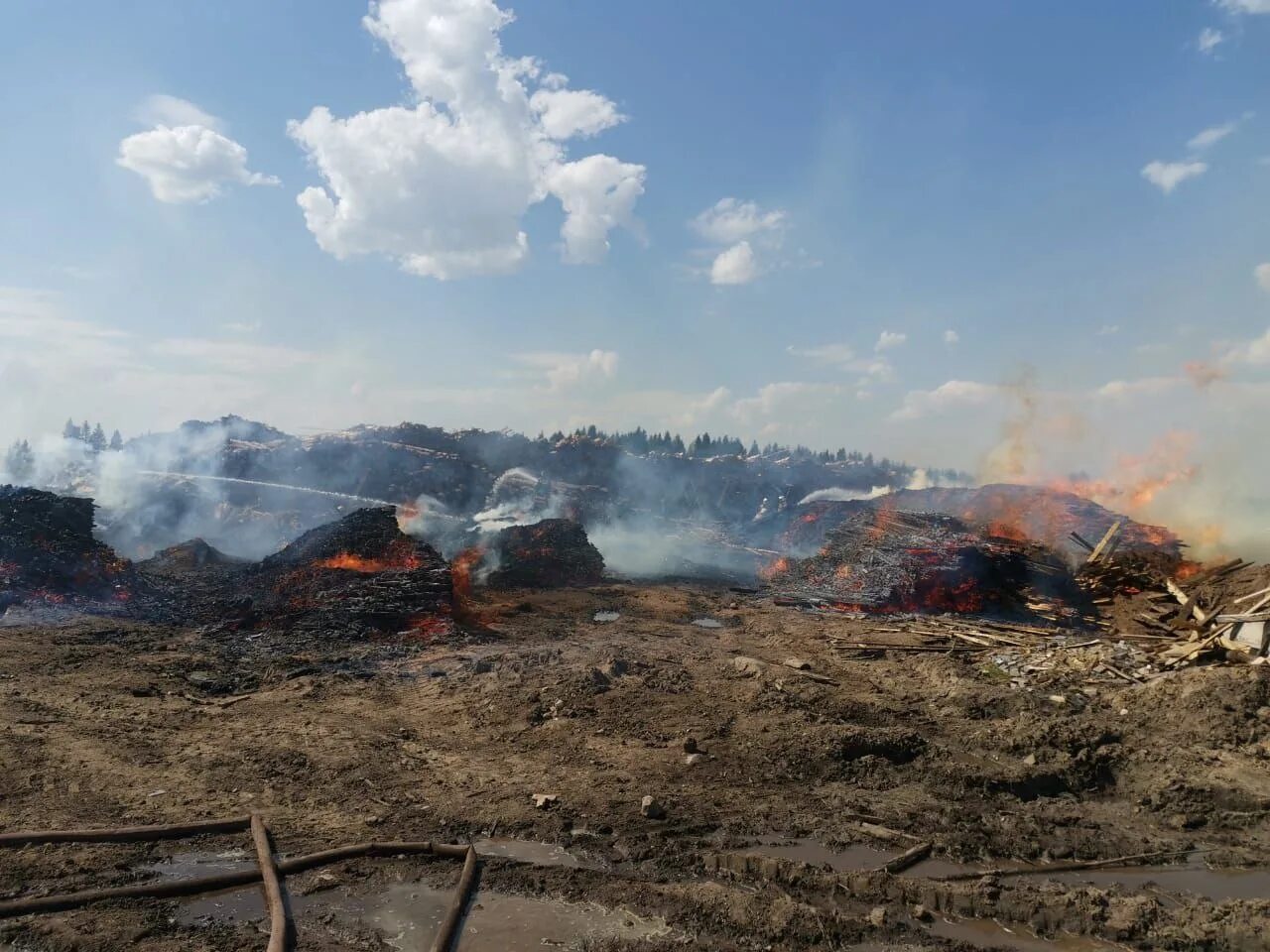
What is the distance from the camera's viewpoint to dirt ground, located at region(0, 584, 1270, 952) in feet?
19.8

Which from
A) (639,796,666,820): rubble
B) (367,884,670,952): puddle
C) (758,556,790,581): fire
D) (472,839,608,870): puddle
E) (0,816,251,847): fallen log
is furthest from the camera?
(758,556,790,581): fire

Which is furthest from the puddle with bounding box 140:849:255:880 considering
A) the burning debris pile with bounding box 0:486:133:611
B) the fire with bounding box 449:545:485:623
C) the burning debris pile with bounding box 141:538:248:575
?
the burning debris pile with bounding box 141:538:248:575

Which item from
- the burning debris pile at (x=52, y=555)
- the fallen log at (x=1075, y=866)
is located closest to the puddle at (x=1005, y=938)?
the fallen log at (x=1075, y=866)

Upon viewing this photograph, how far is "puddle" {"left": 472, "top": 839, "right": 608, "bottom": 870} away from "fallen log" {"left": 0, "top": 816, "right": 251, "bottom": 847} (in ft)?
Answer: 8.75

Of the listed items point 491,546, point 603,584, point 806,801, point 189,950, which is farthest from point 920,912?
point 491,546

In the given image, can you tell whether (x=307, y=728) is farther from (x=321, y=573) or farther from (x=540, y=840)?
(x=321, y=573)

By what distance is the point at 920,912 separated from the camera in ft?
20.1

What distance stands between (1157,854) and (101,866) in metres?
10.7

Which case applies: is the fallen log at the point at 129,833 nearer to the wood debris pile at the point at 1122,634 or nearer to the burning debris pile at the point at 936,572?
the wood debris pile at the point at 1122,634

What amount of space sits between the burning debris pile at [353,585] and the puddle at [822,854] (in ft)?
36.9

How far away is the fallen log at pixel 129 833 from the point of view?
21.8ft

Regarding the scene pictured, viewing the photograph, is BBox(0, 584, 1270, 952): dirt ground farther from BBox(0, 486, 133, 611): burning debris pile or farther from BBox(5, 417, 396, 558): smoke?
BBox(5, 417, 396, 558): smoke

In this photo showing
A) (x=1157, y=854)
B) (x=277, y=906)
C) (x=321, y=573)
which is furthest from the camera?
(x=321, y=573)

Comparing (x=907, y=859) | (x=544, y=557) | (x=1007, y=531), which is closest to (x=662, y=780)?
(x=907, y=859)
